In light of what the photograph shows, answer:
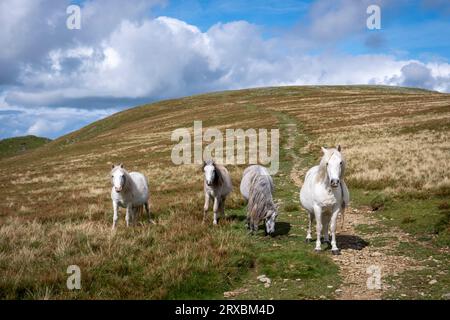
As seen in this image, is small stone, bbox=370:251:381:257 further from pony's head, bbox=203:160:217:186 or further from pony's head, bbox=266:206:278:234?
pony's head, bbox=203:160:217:186

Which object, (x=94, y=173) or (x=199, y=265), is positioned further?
(x=94, y=173)

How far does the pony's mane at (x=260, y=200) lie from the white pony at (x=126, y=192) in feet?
12.7

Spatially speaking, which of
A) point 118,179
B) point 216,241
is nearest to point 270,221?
point 216,241

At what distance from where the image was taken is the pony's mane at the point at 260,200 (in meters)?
11.3

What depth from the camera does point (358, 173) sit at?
19.9 meters

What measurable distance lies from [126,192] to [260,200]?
14.3 feet

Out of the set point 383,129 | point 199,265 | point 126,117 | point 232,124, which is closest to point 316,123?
point 383,129

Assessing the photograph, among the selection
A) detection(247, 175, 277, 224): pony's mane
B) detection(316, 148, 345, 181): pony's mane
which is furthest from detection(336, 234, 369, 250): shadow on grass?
detection(247, 175, 277, 224): pony's mane

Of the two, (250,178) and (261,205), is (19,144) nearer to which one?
(250,178)

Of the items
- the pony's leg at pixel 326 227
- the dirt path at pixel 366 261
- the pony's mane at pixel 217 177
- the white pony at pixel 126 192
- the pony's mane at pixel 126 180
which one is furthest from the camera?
the pony's mane at pixel 217 177

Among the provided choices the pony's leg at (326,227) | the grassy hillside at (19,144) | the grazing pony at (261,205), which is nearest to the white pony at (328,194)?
the pony's leg at (326,227)

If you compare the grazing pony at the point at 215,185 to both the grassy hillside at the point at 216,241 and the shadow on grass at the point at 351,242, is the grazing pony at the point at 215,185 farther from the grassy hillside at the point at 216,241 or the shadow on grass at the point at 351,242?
the shadow on grass at the point at 351,242
